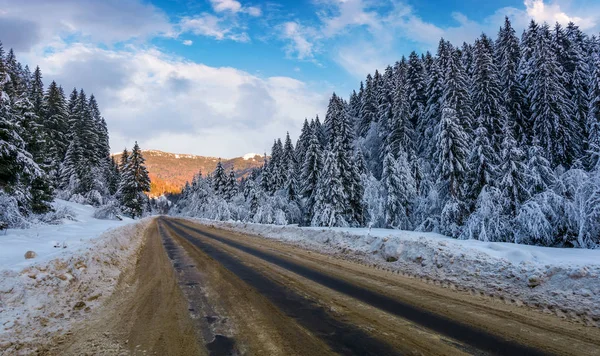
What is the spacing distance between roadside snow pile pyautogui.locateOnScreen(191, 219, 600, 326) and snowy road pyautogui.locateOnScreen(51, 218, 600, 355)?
74 centimetres

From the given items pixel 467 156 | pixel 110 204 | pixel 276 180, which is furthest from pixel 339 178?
pixel 110 204

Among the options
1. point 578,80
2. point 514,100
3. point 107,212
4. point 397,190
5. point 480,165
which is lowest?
point 107,212

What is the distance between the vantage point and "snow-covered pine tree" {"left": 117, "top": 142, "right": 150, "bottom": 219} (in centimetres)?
4903

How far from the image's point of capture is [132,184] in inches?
1940

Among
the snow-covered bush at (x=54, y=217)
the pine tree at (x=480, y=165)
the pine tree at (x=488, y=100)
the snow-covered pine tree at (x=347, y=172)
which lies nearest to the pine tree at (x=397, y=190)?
the snow-covered pine tree at (x=347, y=172)

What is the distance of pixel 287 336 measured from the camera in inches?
174

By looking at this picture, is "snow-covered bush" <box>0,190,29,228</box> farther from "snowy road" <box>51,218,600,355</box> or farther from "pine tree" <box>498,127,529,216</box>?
"pine tree" <box>498,127,529,216</box>

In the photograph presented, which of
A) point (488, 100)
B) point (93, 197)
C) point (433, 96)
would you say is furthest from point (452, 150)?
point (93, 197)

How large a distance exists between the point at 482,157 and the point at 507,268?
1598cm

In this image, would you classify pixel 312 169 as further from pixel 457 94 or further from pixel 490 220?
pixel 490 220

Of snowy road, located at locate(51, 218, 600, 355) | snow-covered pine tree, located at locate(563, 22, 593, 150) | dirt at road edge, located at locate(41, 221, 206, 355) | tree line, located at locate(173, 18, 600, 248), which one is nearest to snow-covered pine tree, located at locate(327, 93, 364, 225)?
tree line, located at locate(173, 18, 600, 248)

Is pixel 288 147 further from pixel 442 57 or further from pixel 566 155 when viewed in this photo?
pixel 566 155

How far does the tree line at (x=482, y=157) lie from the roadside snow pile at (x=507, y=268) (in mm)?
6492

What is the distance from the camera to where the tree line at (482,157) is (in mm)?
16719
